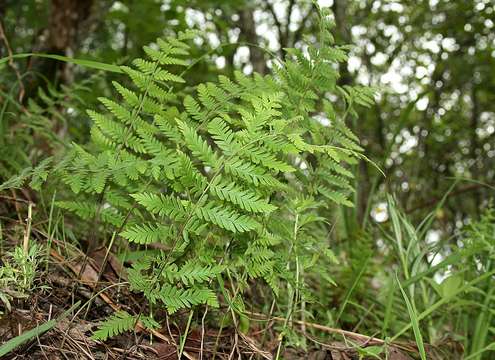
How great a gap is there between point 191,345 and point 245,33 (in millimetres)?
3146

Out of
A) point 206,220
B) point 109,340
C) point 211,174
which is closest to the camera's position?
point 206,220

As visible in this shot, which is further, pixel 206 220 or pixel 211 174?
pixel 211 174

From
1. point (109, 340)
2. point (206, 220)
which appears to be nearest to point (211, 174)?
point (206, 220)

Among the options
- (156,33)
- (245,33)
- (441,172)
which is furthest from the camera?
(441,172)

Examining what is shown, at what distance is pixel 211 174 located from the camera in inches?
51.9

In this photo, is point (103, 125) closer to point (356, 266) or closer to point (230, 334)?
point (230, 334)

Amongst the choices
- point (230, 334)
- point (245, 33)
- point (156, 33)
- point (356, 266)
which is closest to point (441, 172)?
point (245, 33)

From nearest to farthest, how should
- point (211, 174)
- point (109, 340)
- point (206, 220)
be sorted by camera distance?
point (206, 220) < point (109, 340) < point (211, 174)

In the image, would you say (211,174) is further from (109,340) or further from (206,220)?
(109,340)

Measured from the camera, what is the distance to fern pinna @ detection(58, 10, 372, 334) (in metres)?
1.08

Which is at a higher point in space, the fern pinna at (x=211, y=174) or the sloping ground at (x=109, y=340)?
the fern pinna at (x=211, y=174)

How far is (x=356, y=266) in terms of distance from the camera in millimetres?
1834

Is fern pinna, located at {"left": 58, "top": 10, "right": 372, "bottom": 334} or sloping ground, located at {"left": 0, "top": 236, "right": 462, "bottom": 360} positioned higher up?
fern pinna, located at {"left": 58, "top": 10, "right": 372, "bottom": 334}

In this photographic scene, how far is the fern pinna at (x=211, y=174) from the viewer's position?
108cm
